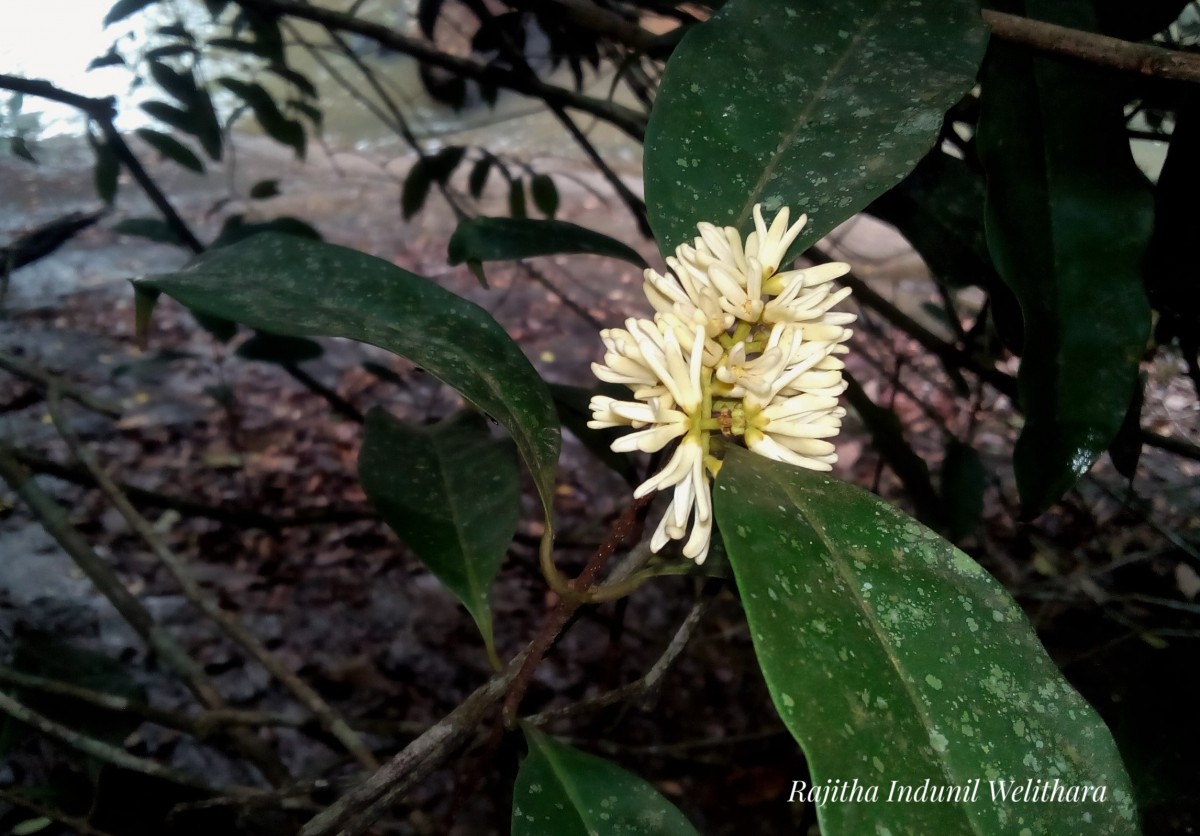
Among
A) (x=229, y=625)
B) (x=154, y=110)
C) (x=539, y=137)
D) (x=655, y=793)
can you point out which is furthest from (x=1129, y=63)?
(x=539, y=137)

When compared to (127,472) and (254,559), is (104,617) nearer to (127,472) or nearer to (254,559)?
(254,559)

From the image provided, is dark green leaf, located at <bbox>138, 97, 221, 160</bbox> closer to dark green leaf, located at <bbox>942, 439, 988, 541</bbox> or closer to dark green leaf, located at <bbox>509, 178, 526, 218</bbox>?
dark green leaf, located at <bbox>509, 178, 526, 218</bbox>

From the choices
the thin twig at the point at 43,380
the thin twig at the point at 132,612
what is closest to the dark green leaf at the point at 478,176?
the thin twig at the point at 43,380

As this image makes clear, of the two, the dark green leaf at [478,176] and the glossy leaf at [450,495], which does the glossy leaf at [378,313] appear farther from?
the dark green leaf at [478,176]

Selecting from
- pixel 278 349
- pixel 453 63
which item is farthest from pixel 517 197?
pixel 278 349

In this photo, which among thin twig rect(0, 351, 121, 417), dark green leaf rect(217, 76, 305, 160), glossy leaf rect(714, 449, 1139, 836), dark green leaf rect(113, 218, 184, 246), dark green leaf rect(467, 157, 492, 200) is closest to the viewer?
glossy leaf rect(714, 449, 1139, 836)

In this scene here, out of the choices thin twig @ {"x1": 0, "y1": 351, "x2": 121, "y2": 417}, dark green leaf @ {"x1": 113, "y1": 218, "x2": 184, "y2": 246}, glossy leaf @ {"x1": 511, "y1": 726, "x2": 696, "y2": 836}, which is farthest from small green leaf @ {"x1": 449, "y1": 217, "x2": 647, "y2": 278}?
dark green leaf @ {"x1": 113, "y1": 218, "x2": 184, "y2": 246}

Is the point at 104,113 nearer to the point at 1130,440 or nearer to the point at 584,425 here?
the point at 584,425
